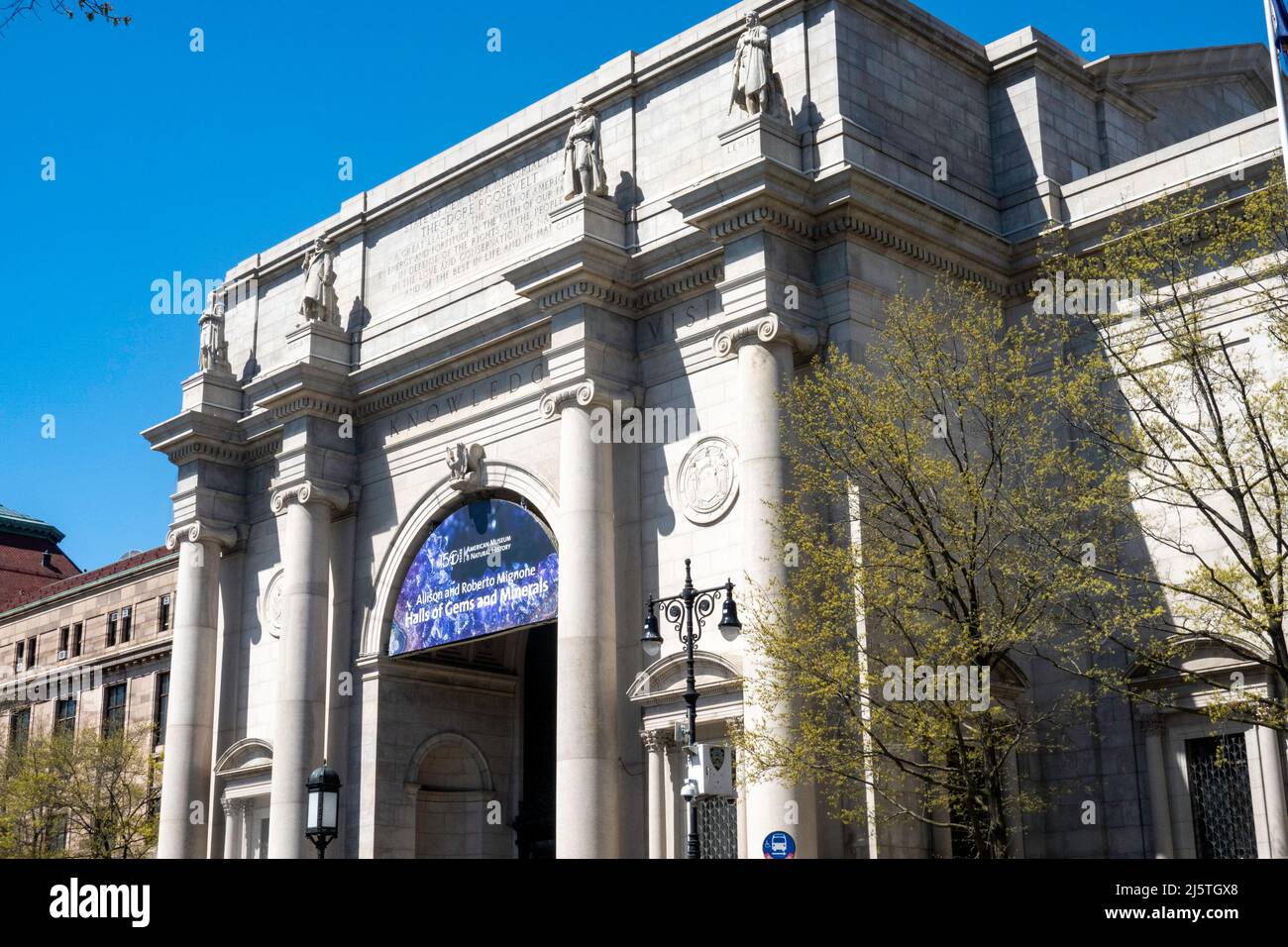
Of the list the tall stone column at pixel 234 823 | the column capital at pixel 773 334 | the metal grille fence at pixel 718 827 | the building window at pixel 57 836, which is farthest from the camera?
the building window at pixel 57 836

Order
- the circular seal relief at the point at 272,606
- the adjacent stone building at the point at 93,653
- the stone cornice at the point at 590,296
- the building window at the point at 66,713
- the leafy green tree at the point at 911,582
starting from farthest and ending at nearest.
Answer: the building window at the point at 66,713 → the adjacent stone building at the point at 93,653 → the circular seal relief at the point at 272,606 → the stone cornice at the point at 590,296 → the leafy green tree at the point at 911,582

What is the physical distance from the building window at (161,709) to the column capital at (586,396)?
29.8 m

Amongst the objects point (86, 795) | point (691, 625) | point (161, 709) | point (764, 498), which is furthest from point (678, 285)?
point (161, 709)

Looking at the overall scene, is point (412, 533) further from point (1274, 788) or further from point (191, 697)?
point (1274, 788)

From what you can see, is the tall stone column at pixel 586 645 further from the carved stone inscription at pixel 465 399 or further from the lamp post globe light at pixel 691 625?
the carved stone inscription at pixel 465 399

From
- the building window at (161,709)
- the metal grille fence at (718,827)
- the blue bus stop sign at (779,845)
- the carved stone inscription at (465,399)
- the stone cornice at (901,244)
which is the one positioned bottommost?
the blue bus stop sign at (779,845)

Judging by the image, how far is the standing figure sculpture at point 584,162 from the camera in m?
35.2

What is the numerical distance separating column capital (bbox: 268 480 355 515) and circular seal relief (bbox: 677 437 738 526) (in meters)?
11.0

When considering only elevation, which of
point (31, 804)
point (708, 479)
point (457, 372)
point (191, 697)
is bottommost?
point (31, 804)

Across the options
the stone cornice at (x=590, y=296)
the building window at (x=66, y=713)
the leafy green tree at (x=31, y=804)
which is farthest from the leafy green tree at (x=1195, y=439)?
the building window at (x=66, y=713)

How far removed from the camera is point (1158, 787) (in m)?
29.7

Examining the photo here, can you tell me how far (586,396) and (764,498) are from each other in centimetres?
544
